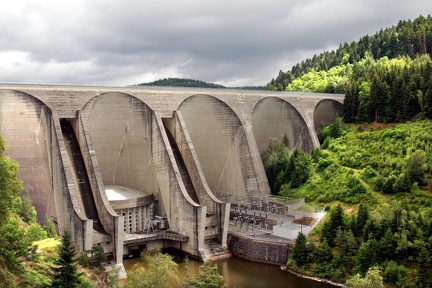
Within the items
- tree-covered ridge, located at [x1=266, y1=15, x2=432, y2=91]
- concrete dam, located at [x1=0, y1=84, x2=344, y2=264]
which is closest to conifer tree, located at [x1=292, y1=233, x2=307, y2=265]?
concrete dam, located at [x1=0, y1=84, x2=344, y2=264]

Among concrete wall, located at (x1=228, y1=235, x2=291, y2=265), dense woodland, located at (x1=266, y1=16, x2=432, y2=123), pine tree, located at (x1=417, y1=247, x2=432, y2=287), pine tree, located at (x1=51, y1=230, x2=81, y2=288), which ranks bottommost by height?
concrete wall, located at (x1=228, y1=235, x2=291, y2=265)

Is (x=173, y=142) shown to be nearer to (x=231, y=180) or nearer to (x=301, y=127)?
(x=231, y=180)

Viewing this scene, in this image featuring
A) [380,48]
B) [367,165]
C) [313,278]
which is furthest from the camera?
[380,48]

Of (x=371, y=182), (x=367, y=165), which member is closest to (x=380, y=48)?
(x=367, y=165)

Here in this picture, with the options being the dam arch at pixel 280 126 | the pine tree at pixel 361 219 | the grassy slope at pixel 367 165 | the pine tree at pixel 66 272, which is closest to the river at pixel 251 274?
the pine tree at pixel 361 219

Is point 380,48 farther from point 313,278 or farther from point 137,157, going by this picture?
point 313,278

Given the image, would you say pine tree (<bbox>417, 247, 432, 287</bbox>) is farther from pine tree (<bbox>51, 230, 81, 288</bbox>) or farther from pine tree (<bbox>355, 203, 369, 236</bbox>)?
pine tree (<bbox>51, 230, 81, 288</bbox>)

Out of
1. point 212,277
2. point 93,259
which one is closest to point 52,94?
point 93,259
